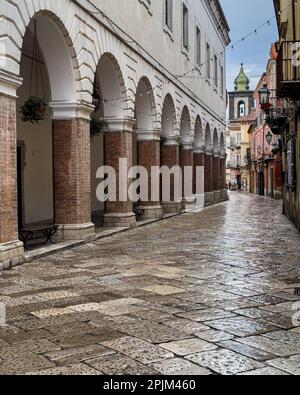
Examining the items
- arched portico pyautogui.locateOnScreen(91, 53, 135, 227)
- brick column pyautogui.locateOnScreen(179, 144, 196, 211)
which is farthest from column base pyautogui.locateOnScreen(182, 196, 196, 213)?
arched portico pyautogui.locateOnScreen(91, 53, 135, 227)

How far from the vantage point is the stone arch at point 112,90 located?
563 inches

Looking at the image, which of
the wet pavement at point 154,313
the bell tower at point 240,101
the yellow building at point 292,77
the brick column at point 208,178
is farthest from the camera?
the bell tower at point 240,101

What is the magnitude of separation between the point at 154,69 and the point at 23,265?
10779 millimetres

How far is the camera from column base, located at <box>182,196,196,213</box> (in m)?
24.0

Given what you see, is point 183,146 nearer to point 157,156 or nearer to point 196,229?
point 157,156

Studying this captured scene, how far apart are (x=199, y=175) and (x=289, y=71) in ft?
48.3

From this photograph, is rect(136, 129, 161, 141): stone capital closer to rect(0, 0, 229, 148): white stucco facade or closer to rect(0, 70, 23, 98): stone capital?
rect(0, 0, 229, 148): white stucco facade

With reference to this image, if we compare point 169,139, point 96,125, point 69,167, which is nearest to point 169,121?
point 169,139

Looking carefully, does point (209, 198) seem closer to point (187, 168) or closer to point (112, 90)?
point (187, 168)

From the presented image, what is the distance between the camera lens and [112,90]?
14492 millimetres

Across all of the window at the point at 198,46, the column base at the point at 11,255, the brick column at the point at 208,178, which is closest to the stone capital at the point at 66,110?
the column base at the point at 11,255

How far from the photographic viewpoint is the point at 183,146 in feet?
79.9

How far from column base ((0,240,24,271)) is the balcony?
7.01 meters

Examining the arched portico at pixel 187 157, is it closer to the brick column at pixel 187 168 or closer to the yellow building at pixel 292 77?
the brick column at pixel 187 168
